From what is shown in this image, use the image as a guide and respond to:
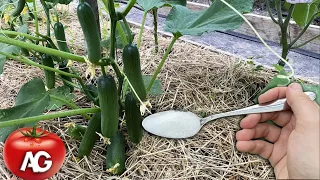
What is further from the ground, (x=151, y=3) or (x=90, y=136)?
(x=151, y=3)

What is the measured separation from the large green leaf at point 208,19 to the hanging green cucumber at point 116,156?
31 cm

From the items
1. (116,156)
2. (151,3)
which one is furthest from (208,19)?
(116,156)

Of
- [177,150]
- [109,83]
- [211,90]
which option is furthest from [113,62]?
[211,90]

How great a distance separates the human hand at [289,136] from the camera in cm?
75

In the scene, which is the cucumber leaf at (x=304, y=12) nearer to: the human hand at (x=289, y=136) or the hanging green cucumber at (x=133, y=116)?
the human hand at (x=289, y=136)

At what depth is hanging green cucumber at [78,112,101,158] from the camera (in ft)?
3.06

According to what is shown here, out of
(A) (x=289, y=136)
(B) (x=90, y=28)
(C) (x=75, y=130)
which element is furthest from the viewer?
(C) (x=75, y=130)

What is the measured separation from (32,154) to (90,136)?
0.18 metres

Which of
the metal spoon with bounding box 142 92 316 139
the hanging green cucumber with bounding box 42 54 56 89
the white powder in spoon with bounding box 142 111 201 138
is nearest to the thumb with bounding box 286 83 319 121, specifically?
the metal spoon with bounding box 142 92 316 139

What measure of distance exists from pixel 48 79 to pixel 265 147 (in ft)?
2.07

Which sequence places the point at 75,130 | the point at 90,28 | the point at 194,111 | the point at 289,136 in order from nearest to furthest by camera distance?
the point at 90,28
the point at 289,136
the point at 75,130
the point at 194,111

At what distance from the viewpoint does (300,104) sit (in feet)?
2.69

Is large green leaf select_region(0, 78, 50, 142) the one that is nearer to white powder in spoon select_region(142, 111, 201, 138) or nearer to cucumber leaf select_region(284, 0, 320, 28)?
white powder in spoon select_region(142, 111, 201, 138)

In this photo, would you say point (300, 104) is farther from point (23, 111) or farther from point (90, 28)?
point (23, 111)
